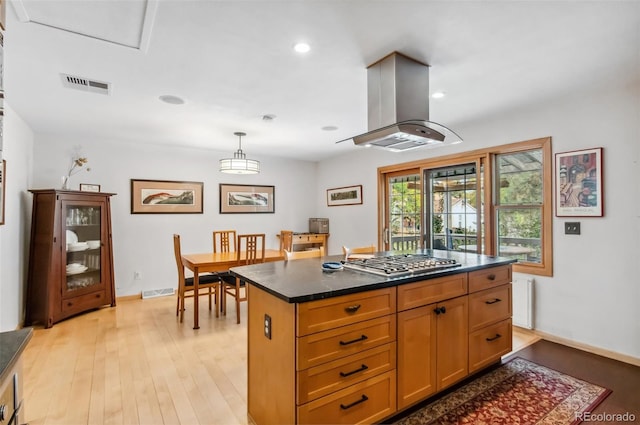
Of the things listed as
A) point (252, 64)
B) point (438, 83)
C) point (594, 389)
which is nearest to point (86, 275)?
point (252, 64)

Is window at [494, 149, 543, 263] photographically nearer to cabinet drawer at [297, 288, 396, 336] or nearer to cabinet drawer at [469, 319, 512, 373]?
cabinet drawer at [469, 319, 512, 373]

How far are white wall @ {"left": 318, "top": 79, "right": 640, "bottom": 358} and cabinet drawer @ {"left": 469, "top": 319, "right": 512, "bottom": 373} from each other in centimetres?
93

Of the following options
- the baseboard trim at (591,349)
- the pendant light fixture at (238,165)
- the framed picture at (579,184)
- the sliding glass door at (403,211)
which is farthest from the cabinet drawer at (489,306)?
the pendant light fixture at (238,165)

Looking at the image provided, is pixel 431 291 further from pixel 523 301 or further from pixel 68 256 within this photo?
pixel 68 256

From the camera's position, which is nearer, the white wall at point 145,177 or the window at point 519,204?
the window at point 519,204

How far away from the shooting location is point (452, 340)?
2.13 m

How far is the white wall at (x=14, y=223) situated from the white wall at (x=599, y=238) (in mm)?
5151

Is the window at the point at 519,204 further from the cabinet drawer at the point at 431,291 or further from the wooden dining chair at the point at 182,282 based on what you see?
the wooden dining chair at the point at 182,282

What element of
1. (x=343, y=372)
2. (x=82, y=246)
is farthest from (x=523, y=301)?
(x=82, y=246)

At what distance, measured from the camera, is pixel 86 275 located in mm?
4105

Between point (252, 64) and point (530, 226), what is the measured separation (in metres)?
3.20

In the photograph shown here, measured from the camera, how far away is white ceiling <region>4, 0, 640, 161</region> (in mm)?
1735

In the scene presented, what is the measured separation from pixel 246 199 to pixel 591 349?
4956mm

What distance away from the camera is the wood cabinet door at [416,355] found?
1.85m
